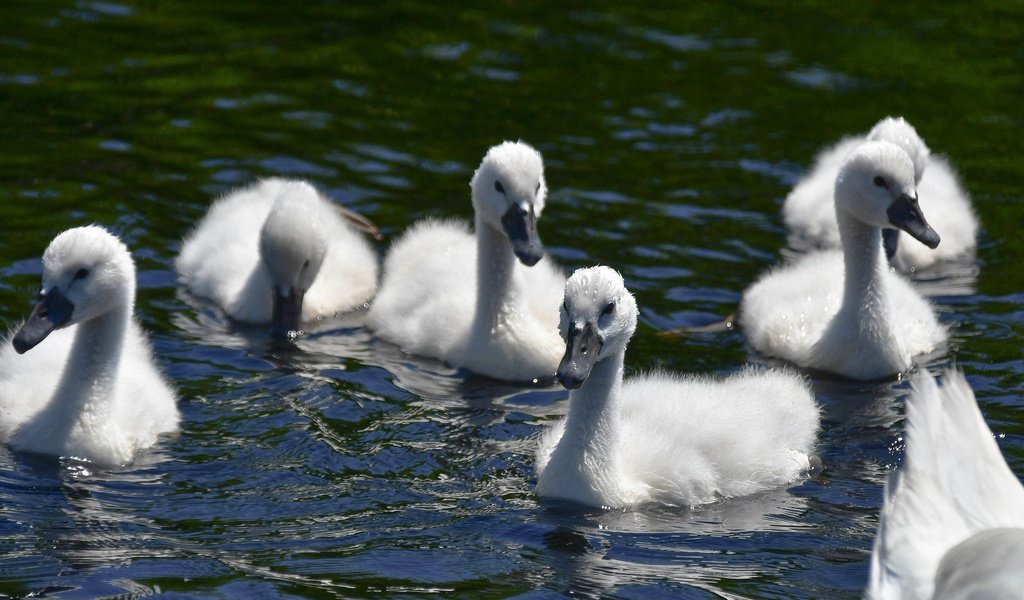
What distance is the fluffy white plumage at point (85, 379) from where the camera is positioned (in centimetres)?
850

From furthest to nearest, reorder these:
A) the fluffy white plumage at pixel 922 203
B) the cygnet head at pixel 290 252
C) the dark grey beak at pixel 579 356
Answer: the fluffy white plumage at pixel 922 203, the cygnet head at pixel 290 252, the dark grey beak at pixel 579 356

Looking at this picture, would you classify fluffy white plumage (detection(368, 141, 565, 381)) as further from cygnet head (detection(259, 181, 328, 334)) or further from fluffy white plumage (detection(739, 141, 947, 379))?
fluffy white plumage (detection(739, 141, 947, 379))

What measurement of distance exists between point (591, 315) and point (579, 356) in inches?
8.0

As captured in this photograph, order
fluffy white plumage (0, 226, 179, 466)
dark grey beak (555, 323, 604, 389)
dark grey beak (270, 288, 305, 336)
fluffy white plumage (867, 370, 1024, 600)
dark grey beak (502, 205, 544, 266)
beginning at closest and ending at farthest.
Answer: fluffy white plumage (867, 370, 1024, 600) < dark grey beak (555, 323, 604, 389) < fluffy white plumage (0, 226, 179, 466) < dark grey beak (502, 205, 544, 266) < dark grey beak (270, 288, 305, 336)

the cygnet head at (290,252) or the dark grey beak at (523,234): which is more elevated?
the dark grey beak at (523,234)

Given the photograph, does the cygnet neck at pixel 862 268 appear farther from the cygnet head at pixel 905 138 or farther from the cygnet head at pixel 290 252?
the cygnet head at pixel 290 252

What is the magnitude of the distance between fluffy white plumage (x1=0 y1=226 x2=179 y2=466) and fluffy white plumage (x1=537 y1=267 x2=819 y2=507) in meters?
2.06

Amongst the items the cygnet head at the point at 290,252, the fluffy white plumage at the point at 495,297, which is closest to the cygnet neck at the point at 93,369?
the cygnet head at the point at 290,252

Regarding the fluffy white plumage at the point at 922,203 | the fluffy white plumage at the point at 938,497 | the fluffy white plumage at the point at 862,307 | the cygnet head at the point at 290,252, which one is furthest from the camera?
the fluffy white plumage at the point at 922,203

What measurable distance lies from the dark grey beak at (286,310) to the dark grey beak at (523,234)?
1414mm

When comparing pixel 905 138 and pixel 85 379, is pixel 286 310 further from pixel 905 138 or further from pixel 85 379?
pixel 905 138

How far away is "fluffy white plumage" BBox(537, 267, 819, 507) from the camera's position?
789cm

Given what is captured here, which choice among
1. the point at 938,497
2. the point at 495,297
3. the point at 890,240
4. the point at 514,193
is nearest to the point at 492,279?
the point at 495,297

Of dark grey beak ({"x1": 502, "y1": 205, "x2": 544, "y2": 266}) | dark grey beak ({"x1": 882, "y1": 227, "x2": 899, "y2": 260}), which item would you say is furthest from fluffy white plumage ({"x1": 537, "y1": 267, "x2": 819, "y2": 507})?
dark grey beak ({"x1": 882, "y1": 227, "x2": 899, "y2": 260})
